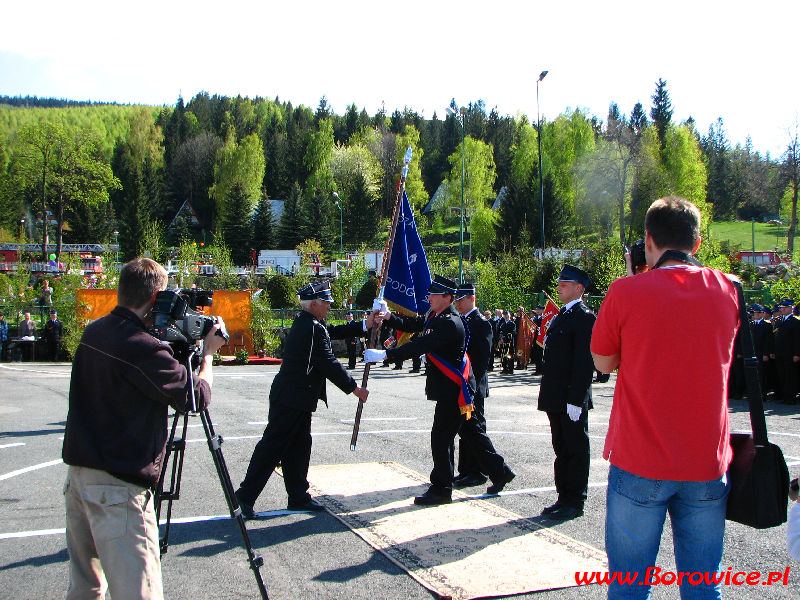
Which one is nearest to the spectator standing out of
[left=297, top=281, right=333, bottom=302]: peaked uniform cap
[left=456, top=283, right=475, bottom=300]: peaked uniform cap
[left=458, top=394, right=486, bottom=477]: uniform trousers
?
[left=456, top=283, right=475, bottom=300]: peaked uniform cap

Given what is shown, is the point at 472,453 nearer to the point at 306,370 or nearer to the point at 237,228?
the point at 306,370

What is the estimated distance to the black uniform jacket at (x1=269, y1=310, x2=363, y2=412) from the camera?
6352 millimetres

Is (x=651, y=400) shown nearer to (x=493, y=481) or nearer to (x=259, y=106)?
(x=493, y=481)

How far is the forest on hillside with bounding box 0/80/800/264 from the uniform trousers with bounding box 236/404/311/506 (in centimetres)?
3838

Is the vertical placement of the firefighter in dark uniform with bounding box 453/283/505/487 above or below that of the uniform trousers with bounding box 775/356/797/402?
above

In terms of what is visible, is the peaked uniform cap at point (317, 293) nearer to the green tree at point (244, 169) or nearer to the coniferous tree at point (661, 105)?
the green tree at point (244, 169)

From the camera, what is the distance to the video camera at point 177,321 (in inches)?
139

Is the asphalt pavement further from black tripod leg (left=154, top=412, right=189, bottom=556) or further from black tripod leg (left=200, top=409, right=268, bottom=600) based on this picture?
black tripod leg (left=200, top=409, right=268, bottom=600)

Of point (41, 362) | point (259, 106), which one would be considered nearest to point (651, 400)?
point (41, 362)

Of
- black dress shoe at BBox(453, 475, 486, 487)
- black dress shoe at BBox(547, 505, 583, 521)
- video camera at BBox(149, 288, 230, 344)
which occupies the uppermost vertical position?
video camera at BBox(149, 288, 230, 344)

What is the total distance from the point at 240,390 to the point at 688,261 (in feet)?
45.5

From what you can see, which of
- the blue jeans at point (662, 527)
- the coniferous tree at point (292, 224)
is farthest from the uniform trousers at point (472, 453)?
the coniferous tree at point (292, 224)

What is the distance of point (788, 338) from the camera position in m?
14.6

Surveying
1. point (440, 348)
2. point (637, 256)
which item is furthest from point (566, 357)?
point (637, 256)
